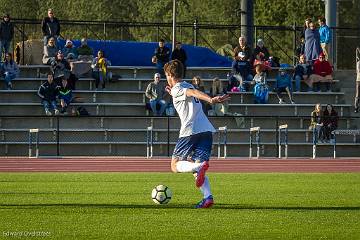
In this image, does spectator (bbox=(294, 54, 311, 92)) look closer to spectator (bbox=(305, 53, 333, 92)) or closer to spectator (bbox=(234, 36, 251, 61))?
spectator (bbox=(305, 53, 333, 92))

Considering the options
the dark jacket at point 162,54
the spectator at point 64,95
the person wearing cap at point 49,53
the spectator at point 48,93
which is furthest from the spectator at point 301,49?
the spectator at point 48,93

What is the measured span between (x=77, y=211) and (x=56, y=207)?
774 mm

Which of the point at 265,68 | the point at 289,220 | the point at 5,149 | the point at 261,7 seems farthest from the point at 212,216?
the point at 261,7

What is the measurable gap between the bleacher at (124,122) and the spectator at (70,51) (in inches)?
38.2

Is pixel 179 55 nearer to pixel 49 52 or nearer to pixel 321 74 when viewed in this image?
pixel 49 52

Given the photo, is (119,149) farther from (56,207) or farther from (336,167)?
(56,207)

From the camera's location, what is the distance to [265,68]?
41844mm

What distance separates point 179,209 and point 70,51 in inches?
1025

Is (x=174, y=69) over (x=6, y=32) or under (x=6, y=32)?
under

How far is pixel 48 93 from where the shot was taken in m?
39.0

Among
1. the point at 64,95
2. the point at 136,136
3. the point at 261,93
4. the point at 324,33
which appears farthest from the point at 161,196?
the point at 324,33

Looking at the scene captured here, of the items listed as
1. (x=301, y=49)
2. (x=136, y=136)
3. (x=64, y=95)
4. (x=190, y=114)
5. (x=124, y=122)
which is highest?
(x=301, y=49)

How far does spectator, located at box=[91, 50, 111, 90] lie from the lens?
40.9 m

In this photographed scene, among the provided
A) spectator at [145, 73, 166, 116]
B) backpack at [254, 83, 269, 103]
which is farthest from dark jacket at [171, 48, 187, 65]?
backpack at [254, 83, 269, 103]
